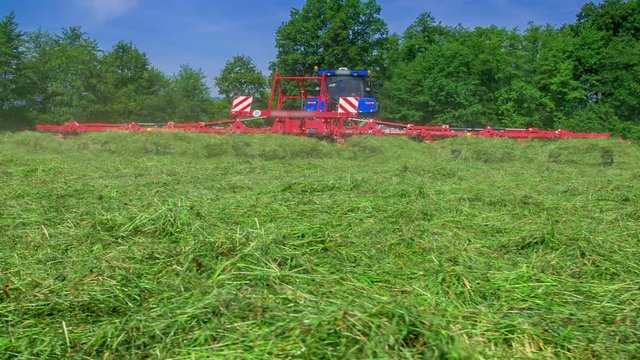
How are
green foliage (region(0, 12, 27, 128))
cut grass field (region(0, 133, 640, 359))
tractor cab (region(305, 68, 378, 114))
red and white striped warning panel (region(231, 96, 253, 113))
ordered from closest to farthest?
1. cut grass field (region(0, 133, 640, 359))
2. red and white striped warning panel (region(231, 96, 253, 113))
3. tractor cab (region(305, 68, 378, 114))
4. green foliage (region(0, 12, 27, 128))

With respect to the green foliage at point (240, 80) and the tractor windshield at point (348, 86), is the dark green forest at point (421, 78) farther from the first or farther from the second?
the tractor windshield at point (348, 86)

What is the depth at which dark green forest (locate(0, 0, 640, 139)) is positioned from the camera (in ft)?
82.0

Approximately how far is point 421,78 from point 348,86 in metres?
11.6

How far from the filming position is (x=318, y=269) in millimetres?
2938

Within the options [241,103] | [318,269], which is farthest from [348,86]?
[318,269]

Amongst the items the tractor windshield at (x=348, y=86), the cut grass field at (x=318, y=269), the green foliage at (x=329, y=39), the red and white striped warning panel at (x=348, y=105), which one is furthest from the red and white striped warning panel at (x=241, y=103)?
the green foliage at (x=329, y=39)

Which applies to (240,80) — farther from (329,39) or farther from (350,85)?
(350,85)

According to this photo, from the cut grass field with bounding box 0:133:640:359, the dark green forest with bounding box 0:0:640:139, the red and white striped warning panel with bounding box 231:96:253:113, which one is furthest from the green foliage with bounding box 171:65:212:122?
the cut grass field with bounding box 0:133:640:359

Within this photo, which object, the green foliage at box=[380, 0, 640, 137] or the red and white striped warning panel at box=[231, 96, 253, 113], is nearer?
the red and white striped warning panel at box=[231, 96, 253, 113]

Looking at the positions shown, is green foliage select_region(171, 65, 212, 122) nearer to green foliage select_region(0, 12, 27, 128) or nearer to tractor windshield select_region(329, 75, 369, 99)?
green foliage select_region(0, 12, 27, 128)

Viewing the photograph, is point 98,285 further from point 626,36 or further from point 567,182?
point 626,36

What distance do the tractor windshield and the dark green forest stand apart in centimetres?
974

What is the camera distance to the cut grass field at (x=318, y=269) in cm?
212

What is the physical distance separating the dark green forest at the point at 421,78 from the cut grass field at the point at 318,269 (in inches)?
831
